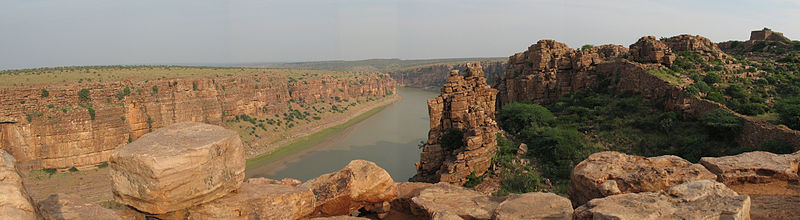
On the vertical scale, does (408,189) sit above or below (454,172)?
above

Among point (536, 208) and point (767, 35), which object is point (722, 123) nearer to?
point (536, 208)

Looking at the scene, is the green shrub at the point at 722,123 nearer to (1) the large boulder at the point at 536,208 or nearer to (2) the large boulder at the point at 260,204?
(1) the large boulder at the point at 536,208

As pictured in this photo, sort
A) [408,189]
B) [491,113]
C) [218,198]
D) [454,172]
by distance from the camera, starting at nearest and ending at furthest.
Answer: [218,198]
[408,189]
[454,172]
[491,113]

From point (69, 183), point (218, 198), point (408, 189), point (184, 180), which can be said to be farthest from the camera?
point (69, 183)

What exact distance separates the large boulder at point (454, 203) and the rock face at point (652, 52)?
17902mm

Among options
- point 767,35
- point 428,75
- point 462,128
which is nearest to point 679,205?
point 462,128

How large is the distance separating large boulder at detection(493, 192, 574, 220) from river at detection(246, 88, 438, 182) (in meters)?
16.7

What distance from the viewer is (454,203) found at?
6559 millimetres

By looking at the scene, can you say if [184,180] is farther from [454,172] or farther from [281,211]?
[454,172]

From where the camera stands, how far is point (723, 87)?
16047 millimetres

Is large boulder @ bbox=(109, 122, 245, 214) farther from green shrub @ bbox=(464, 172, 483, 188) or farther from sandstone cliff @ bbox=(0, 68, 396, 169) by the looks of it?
sandstone cliff @ bbox=(0, 68, 396, 169)

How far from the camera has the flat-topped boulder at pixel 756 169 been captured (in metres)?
5.85

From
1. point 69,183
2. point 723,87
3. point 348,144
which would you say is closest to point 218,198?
point 723,87

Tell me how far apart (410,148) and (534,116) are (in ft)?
48.2
